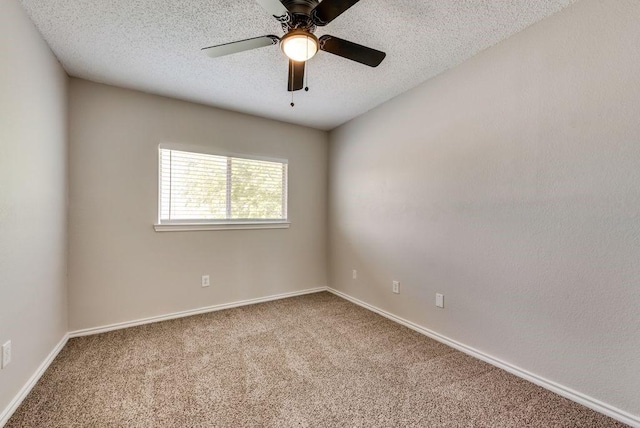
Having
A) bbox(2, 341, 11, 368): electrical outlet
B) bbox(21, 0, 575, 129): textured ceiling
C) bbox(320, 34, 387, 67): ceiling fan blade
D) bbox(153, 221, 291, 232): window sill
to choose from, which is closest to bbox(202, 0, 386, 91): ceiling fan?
bbox(320, 34, 387, 67): ceiling fan blade

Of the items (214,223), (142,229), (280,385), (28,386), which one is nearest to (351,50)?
(280,385)

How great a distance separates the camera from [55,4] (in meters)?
1.67

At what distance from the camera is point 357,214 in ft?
11.5

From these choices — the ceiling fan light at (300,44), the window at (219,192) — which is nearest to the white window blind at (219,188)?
the window at (219,192)

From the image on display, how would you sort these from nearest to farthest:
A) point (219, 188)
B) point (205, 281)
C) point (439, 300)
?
point (439, 300) → point (205, 281) → point (219, 188)

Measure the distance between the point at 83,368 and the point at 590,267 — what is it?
11.2ft

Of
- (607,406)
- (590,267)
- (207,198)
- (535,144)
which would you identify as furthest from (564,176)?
(207,198)

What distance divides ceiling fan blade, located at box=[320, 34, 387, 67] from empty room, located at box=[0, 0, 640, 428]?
0.09ft

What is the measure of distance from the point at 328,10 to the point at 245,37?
87 cm

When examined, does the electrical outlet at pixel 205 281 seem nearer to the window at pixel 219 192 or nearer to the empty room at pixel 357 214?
the empty room at pixel 357 214

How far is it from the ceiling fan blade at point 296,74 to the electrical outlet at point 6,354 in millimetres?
2359

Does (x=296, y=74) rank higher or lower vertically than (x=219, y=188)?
higher

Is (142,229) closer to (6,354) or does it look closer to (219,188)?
(219,188)

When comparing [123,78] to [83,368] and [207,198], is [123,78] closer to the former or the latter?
[207,198]
